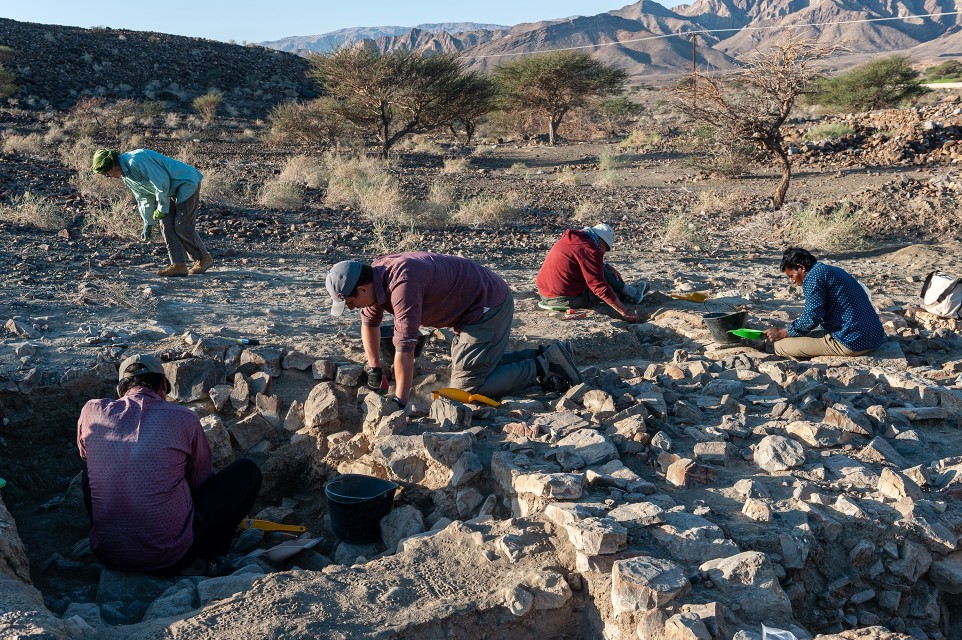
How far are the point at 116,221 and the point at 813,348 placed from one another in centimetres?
708

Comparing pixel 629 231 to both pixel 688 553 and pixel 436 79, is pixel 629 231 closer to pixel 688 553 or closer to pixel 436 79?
pixel 688 553

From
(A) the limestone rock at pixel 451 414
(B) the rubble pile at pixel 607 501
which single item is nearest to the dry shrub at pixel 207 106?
(B) the rubble pile at pixel 607 501

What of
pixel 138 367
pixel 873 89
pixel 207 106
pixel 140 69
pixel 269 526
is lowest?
pixel 269 526

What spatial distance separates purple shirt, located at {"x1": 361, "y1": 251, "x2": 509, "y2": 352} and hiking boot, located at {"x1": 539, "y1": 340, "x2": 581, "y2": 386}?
480 mm

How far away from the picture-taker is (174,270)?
7242 millimetres

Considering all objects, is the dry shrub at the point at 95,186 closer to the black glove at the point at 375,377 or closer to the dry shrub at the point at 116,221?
the dry shrub at the point at 116,221

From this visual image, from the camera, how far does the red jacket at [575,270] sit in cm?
641

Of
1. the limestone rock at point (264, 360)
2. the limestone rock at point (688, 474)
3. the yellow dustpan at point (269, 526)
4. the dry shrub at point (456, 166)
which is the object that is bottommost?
→ the yellow dustpan at point (269, 526)

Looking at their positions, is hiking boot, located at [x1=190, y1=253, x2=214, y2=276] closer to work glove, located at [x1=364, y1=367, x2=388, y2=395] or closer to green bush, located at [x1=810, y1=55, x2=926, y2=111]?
work glove, located at [x1=364, y1=367, x2=388, y2=395]

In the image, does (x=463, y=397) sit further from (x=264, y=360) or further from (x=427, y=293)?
(x=264, y=360)

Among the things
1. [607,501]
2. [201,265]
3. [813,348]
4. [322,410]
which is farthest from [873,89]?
[607,501]

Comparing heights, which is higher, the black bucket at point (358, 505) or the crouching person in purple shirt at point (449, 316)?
the crouching person in purple shirt at point (449, 316)

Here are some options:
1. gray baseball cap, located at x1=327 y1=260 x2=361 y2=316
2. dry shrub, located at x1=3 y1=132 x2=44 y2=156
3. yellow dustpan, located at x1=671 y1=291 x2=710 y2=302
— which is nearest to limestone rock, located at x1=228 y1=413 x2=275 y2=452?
gray baseball cap, located at x1=327 y1=260 x2=361 y2=316

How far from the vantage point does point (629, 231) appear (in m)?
11.1
